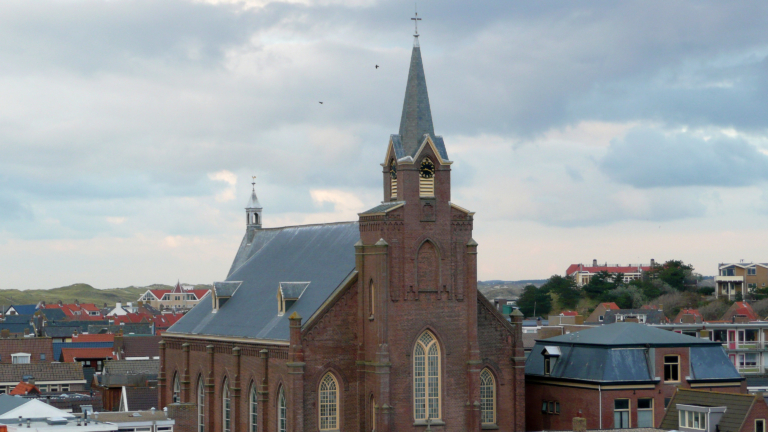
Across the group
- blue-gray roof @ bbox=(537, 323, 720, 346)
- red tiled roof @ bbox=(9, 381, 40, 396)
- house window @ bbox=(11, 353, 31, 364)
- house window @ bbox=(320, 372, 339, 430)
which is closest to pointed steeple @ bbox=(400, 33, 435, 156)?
house window @ bbox=(320, 372, 339, 430)

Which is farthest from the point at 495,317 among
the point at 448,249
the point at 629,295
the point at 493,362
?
the point at 629,295

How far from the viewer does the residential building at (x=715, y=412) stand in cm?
5509

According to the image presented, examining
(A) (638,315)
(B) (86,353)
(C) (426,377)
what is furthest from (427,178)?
(A) (638,315)

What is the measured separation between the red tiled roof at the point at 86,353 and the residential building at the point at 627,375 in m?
74.4

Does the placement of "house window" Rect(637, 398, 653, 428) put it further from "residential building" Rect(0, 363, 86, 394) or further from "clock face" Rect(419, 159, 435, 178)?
"residential building" Rect(0, 363, 86, 394)

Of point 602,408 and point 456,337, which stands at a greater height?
point 456,337

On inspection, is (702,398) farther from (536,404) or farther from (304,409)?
(304,409)

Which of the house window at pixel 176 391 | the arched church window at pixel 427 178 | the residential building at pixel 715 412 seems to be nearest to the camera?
the residential building at pixel 715 412

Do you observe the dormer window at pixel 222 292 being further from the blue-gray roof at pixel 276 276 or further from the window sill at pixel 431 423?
the window sill at pixel 431 423

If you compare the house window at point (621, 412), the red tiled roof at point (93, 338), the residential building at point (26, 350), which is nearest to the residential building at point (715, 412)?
the house window at point (621, 412)

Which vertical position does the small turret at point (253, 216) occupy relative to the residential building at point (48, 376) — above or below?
above

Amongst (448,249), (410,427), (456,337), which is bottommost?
(410,427)

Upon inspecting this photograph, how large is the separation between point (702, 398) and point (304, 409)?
72.2 ft

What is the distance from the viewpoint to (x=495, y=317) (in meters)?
66.7
